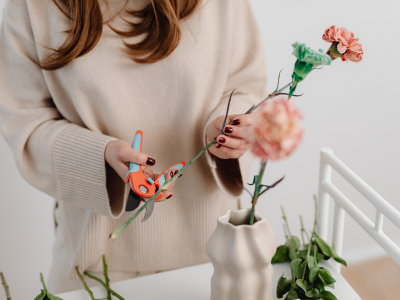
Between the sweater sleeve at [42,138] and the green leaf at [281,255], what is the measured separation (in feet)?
0.91

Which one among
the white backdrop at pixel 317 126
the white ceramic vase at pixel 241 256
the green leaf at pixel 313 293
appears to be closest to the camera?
the white ceramic vase at pixel 241 256

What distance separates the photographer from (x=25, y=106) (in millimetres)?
676

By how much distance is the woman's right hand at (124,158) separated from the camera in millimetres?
456

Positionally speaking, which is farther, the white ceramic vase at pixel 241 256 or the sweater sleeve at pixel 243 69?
the sweater sleeve at pixel 243 69

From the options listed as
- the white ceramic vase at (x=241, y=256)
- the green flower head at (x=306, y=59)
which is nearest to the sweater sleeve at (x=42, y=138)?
the white ceramic vase at (x=241, y=256)

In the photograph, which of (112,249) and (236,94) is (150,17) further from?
(112,249)

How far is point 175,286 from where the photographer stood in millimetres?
568

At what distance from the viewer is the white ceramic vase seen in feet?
1.22

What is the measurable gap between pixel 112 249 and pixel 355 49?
63cm

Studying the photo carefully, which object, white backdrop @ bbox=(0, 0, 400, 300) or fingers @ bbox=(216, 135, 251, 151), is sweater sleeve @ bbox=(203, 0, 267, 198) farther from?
white backdrop @ bbox=(0, 0, 400, 300)

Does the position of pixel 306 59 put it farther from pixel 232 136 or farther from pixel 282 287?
pixel 282 287

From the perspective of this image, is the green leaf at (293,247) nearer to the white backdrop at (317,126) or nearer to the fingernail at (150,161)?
the fingernail at (150,161)

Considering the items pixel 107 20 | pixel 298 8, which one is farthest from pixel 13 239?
pixel 298 8

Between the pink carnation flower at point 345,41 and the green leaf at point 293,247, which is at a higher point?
the pink carnation flower at point 345,41
